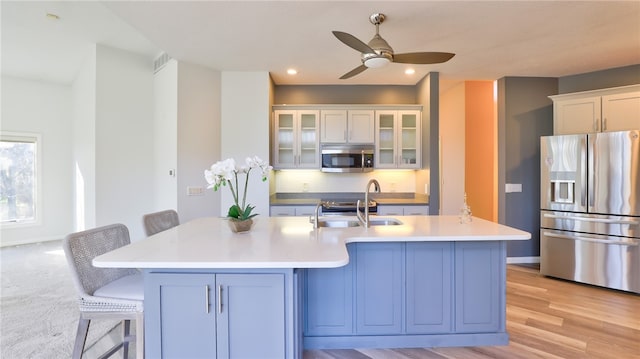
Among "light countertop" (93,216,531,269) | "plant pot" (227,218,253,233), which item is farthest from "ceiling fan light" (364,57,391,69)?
"plant pot" (227,218,253,233)

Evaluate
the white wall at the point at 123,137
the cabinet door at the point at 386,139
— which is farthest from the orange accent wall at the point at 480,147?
the white wall at the point at 123,137

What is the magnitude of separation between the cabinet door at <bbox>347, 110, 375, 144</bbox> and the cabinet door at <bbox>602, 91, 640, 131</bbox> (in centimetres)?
272

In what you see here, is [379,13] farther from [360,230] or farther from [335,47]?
[360,230]

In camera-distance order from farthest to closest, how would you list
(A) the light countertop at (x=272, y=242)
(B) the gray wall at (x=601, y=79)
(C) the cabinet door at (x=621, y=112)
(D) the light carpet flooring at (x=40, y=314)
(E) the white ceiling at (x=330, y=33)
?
1. (B) the gray wall at (x=601, y=79)
2. (C) the cabinet door at (x=621, y=112)
3. (E) the white ceiling at (x=330, y=33)
4. (D) the light carpet flooring at (x=40, y=314)
5. (A) the light countertop at (x=272, y=242)

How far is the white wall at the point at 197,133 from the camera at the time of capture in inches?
143

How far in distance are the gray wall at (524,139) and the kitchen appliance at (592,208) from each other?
0.50 meters

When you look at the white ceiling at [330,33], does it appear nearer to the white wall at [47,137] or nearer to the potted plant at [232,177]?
the white wall at [47,137]

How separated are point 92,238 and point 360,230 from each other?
1.64m

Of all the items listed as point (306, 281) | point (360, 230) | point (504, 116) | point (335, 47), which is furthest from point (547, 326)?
point (335, 47)

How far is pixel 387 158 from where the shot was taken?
4273 mm

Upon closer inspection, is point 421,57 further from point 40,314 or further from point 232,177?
point 40,314

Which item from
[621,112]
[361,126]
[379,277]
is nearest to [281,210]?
[361,126]

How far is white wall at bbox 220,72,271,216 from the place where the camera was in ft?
12.9

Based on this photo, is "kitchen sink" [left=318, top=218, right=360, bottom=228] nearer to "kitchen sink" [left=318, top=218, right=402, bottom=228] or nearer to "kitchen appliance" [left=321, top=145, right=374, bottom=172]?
"kitchen sink" [left=318, top=218, right=402, bottom=228]
